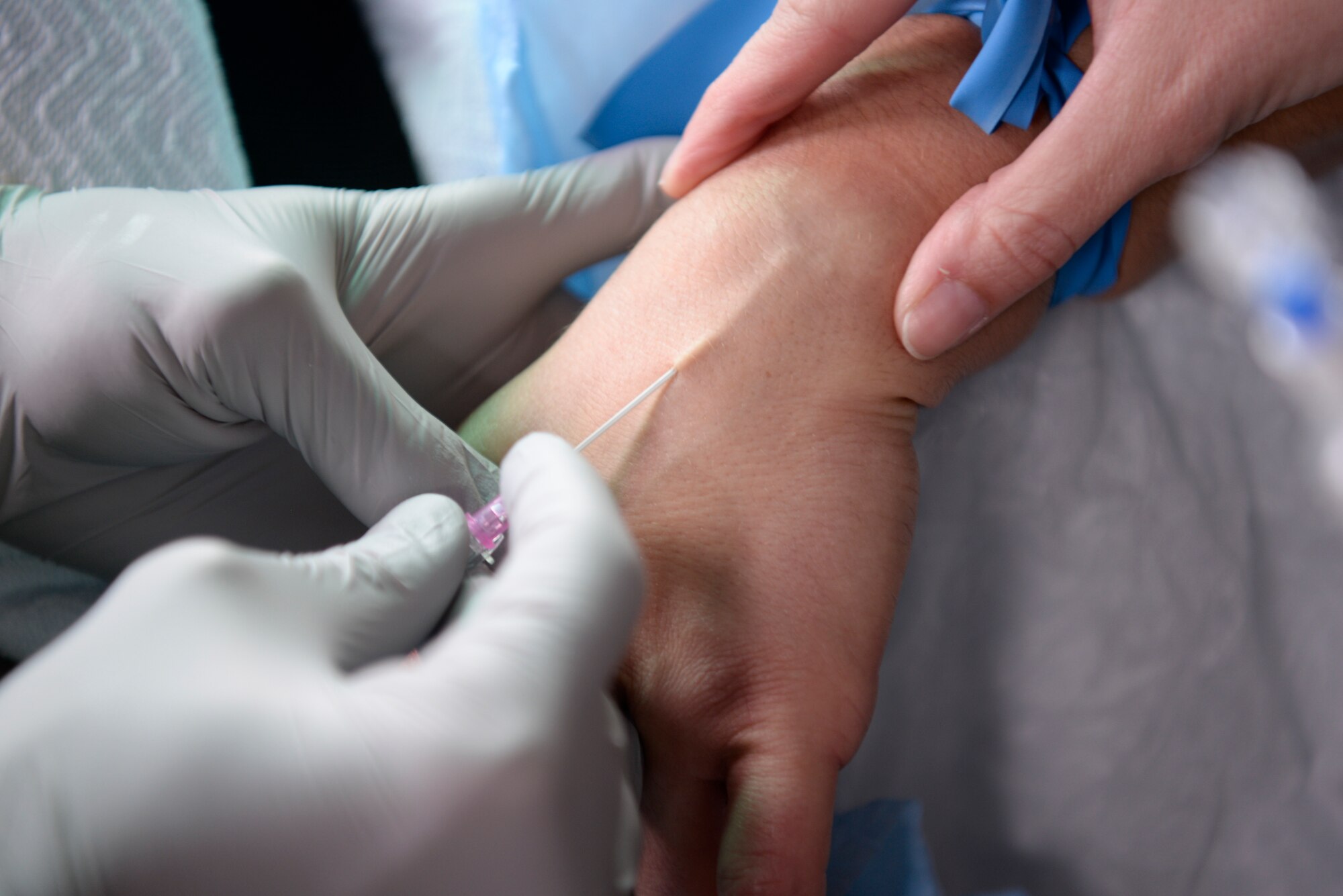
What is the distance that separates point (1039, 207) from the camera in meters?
0.96

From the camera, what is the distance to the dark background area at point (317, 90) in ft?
6.27

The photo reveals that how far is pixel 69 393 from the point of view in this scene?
3.28ft

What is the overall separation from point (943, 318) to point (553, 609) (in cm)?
59

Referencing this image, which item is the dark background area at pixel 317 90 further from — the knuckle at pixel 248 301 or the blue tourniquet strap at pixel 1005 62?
the knuckle at pixel 248 301

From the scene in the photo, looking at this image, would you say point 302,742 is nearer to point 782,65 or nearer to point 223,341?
point 223,341

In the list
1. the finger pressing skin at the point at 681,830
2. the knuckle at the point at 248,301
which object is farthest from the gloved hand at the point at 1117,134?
the knuckle at the point at 248,301

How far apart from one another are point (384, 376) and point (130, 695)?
542mm

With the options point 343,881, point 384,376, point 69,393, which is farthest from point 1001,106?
point 69,393

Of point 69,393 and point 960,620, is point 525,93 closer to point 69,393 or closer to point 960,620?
point 69,393

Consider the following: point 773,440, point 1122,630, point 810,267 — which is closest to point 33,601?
point 773,440

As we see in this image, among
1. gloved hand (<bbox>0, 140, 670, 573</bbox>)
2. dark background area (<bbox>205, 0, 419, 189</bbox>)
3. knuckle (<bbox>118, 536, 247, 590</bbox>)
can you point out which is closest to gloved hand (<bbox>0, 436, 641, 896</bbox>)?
knuckle (<bbox>118, 536, 247, 590</bbox>)

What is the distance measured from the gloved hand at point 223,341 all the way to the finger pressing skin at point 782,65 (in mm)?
386

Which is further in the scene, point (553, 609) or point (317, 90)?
point (317, 90)

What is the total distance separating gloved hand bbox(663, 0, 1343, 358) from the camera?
3.17ft
